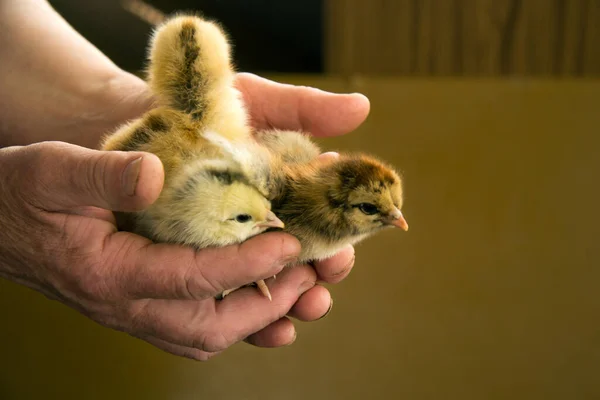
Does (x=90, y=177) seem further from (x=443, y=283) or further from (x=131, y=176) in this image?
(x=443, y=283)

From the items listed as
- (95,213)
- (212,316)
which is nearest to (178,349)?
(212,316)

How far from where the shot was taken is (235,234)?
68cm

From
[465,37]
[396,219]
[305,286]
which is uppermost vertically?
[465,37]

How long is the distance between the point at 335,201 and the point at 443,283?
87cm

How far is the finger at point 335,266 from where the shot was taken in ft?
2.72

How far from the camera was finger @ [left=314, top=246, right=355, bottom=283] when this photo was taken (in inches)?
32.6

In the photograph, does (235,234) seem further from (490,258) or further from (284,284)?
(490,258)

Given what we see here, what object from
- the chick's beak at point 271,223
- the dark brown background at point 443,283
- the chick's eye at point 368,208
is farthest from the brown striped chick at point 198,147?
the dark brown background at point 443,283

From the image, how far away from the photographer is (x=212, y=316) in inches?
31.0

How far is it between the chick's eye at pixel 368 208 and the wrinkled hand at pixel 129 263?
9 centimetres

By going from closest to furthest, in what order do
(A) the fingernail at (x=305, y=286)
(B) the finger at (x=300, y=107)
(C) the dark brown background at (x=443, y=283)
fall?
(A) the fingernail at (x=305, y=286)
(B) the finger at (x=300, y=107)
(C) the dark brown background at (x=443, y=283)

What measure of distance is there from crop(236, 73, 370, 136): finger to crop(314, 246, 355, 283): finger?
26cm

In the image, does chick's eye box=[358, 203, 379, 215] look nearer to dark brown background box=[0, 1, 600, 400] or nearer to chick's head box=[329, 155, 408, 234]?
chick's head box=[329, 155, 408, 234]

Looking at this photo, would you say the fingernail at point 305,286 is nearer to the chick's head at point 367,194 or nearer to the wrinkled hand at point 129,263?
the wrinkled hand at point 129,263
